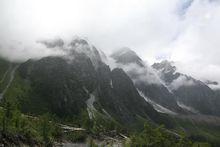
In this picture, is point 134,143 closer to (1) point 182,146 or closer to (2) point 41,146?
(1) point 182,146

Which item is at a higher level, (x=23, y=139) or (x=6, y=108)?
(x=6, y=108)

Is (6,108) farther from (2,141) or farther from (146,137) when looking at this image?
(146,137)

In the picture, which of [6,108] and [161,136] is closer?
[161,136]

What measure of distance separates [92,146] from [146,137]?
2614 cm

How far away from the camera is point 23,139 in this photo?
181 m

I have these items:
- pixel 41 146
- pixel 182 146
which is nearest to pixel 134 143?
pixel 182 146

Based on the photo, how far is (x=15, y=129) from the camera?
188 m

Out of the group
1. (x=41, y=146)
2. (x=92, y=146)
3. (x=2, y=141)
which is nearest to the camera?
→ (x=2, y=141)

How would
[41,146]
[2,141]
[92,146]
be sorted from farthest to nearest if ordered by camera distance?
[41,146], [92,146], [2,141]

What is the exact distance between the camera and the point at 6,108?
632 ft

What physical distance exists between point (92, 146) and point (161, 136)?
106ft

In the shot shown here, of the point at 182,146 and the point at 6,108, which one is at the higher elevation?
the point at 6,108

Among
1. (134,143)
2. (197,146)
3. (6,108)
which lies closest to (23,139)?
(6,108)

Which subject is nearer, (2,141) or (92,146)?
(2,141)
